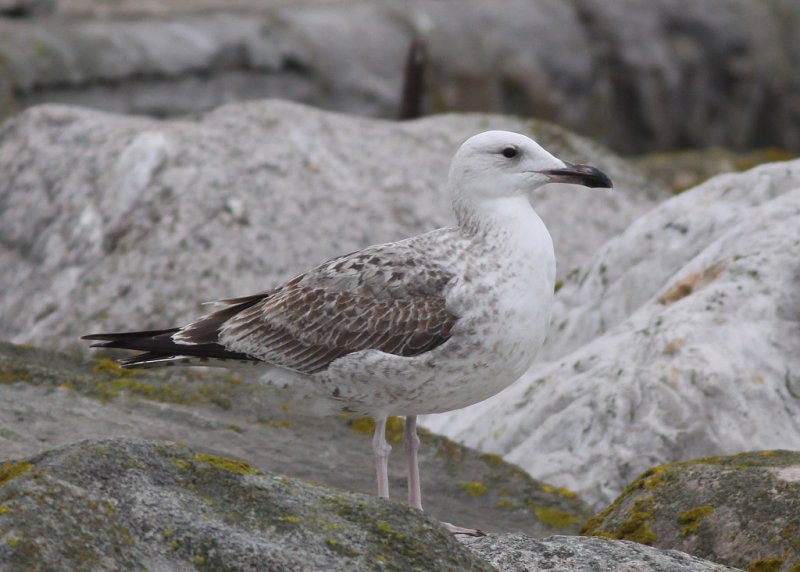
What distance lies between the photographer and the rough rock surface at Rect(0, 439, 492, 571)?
14.6 ft

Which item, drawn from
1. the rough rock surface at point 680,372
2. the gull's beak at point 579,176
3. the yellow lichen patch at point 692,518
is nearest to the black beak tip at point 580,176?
the gull's beak at point 579,176

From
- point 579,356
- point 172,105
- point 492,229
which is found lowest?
point 172,105

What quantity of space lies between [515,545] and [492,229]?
2.25m

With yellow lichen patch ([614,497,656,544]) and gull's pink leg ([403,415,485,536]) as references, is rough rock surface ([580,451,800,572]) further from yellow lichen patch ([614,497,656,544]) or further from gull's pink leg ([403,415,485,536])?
gull's pink leg ([403,415,485,536])

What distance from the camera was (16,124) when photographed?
526 inches

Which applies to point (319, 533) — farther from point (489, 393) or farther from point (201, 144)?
point (201, 144)

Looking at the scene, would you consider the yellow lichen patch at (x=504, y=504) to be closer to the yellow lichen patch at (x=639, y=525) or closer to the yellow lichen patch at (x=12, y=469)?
the yellow lichen patch at (x=639, y=525)

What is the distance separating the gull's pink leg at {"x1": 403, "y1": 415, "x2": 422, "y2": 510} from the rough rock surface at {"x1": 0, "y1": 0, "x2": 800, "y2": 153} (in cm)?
1299

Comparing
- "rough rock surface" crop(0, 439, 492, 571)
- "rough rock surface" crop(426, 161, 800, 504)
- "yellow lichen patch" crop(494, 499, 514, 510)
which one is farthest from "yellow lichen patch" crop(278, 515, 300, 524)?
"rough rock surface" crop(426, 161, 800, 504)

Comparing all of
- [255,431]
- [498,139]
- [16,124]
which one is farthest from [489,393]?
[16,124]

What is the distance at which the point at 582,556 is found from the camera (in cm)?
538

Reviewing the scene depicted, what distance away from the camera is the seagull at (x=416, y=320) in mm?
6930

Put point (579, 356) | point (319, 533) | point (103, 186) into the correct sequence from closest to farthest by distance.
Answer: point (319, 533), point (579, 356), point (103, 186)

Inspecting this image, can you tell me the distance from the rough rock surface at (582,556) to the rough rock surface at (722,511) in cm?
48
